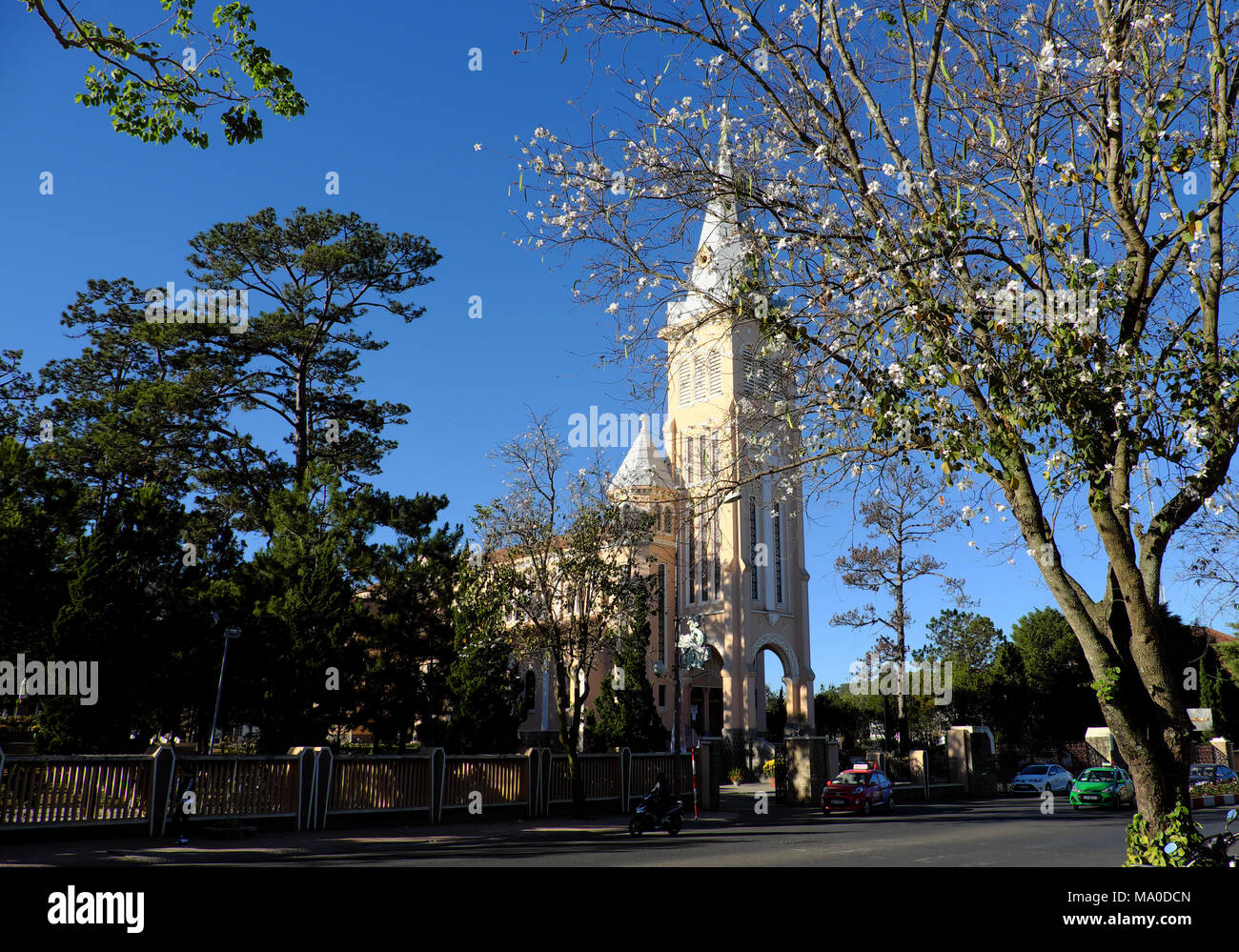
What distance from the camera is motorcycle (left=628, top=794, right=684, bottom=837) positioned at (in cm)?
1761

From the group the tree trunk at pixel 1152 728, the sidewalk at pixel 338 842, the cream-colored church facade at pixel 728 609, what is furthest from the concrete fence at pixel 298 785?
the tree trunk at pixel 1152 728

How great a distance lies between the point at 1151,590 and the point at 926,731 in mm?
45062

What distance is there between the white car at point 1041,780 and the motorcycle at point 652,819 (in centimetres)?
2220

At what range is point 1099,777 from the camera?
2864 centimetres

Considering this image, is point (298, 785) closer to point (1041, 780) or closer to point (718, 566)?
point (718, 566)

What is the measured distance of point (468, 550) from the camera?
23.8 m

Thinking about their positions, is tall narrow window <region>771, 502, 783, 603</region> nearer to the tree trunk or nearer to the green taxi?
the green taxi

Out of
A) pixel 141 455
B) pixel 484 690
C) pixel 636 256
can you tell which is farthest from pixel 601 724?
pixel 636 256

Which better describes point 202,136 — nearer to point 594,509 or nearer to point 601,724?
point 594,509

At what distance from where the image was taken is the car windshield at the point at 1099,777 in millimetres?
28208

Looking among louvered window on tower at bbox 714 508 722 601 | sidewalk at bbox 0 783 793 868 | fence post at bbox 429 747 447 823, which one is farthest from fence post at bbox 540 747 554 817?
louvered window on tower at bbox 714 508 722 601

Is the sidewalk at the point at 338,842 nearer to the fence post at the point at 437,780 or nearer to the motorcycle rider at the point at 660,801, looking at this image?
the fence post at the point at 437,780

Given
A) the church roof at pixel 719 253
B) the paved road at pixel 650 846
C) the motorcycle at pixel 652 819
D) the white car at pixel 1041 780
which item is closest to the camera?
the church roof at pixel 719 253

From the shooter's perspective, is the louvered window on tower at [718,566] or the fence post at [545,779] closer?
the fence post at [545,779]
